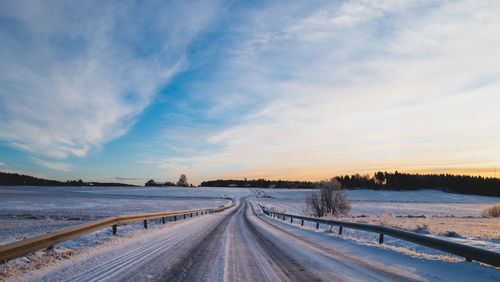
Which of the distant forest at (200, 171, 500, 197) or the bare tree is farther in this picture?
the distant forest at (200, 171, 500, 197)

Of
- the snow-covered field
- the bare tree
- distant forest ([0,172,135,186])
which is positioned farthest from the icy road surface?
distant forest ([0,172,135,186])

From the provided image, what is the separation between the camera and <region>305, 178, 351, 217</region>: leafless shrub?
37031mm

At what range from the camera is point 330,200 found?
121 ft

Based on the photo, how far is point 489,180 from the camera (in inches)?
5192

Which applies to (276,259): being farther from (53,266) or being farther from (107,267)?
(53,266)

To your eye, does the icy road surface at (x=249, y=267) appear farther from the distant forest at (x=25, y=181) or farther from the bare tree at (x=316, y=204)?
the distant forest at (x=25, y=181)

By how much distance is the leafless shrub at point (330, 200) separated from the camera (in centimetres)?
3703

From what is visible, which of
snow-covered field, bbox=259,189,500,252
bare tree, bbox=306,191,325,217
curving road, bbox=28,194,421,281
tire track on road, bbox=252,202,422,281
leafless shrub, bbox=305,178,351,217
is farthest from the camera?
bare tree, bbox=306,191,325,217

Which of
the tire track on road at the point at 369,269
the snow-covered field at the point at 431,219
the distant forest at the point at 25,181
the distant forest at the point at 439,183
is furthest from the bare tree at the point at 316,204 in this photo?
the distant forest at the point at 25,181

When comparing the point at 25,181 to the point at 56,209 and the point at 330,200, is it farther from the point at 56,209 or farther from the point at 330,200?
the point at 330,200

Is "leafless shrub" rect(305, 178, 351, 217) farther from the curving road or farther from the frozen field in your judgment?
the curving road

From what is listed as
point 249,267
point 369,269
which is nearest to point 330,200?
point 369,269

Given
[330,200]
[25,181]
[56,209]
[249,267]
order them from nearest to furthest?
1. [249,267]
2. [56,209]
3. [330,200]
4. [25,181]

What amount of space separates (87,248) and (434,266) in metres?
9.54
